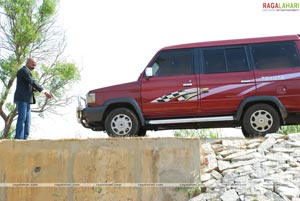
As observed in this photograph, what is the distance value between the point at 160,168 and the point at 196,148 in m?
0.75

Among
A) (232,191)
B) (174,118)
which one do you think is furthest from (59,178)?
(232,191)

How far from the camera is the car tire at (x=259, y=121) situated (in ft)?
34.2

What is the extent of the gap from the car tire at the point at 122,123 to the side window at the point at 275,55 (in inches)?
107

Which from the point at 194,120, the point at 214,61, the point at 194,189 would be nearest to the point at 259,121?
the point at 194,120

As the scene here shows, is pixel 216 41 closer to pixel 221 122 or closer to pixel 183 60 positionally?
pixel 183 60

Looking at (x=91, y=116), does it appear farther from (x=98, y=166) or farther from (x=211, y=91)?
(x=211, y=91)

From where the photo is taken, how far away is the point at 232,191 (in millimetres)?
8664

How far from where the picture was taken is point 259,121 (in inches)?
413

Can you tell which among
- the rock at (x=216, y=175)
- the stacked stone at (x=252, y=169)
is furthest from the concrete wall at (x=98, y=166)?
the stacked stone at (x=252, y=169)

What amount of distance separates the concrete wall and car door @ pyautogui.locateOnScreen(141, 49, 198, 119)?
3.89 feet

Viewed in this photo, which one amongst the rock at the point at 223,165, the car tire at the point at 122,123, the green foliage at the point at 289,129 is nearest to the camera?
the rock at the point at 223,165

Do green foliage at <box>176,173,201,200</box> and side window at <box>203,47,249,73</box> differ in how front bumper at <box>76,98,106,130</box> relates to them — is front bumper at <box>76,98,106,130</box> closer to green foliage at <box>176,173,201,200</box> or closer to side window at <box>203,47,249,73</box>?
side window at <box>203,47,249,73</box>

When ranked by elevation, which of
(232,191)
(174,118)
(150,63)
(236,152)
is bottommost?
(232,191)

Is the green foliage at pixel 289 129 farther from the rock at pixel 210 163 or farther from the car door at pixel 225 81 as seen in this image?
the rock at pixel 210 163
